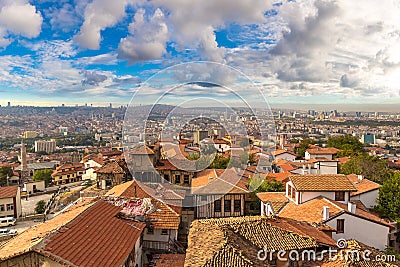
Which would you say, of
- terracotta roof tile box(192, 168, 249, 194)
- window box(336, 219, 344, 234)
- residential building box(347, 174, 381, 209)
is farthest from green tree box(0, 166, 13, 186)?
window box(336, 219, 344, 234)

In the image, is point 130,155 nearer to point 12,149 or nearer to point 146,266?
point 146,266

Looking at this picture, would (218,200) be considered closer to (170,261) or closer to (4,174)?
(170,261)

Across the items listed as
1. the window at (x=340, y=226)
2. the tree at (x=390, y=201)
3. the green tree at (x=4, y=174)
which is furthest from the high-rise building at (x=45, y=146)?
the window at (x=340, y=226)

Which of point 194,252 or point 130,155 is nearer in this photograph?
point 194,252

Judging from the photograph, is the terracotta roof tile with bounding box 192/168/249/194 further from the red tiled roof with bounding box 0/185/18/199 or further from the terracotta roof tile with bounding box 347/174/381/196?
the red tiled roof with bounding box 0/185/18/199

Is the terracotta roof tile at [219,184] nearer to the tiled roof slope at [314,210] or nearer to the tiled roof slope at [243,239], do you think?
the tiled roof slope at [314,210]

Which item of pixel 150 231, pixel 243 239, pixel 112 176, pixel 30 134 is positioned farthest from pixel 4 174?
pixel 30 134

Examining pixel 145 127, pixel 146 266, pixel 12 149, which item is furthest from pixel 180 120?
pixel 12 149
